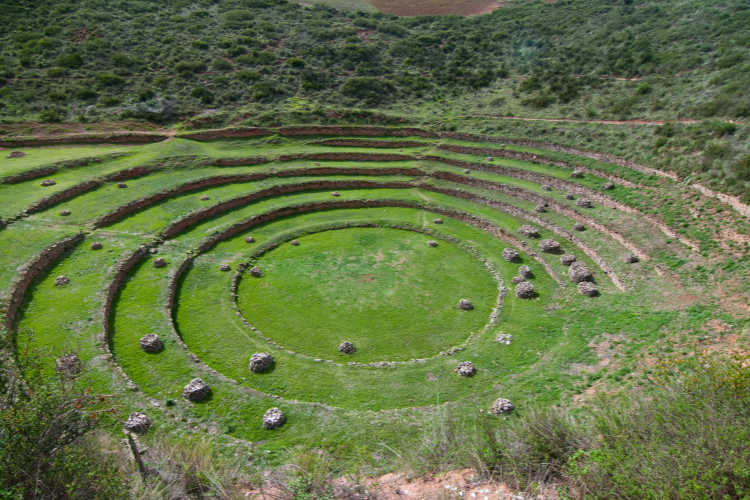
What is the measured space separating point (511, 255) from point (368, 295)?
34.2ft

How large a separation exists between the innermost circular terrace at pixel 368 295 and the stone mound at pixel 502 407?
5205 millimetres

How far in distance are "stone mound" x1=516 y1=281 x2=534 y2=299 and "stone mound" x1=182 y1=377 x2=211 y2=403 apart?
57.2 feet

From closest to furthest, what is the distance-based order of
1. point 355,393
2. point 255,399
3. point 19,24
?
1. point 255,399
2. point 355,393
3. point 19,24

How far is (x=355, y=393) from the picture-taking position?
706 inches

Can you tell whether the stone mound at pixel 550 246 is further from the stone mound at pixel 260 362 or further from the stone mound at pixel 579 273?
the stone mound at pixel 260 362

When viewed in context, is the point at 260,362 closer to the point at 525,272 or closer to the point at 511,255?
the point at 525,272

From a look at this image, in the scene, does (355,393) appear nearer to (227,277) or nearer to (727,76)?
(227,277)

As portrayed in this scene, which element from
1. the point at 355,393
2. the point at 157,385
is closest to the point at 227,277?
the point at 157,385

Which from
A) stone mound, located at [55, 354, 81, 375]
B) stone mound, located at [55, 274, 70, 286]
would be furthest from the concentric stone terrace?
stone mound, located at [55, 354, 81, 375]

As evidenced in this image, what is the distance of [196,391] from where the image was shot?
54.5 feet

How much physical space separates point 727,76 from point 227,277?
46.3m

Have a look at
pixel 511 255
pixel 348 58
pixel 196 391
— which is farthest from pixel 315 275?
pixel 348 58

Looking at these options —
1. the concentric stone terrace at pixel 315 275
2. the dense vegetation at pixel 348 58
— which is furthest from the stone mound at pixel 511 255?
the dense vegetation at pixel 348 58

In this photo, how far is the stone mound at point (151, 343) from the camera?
1883cm
